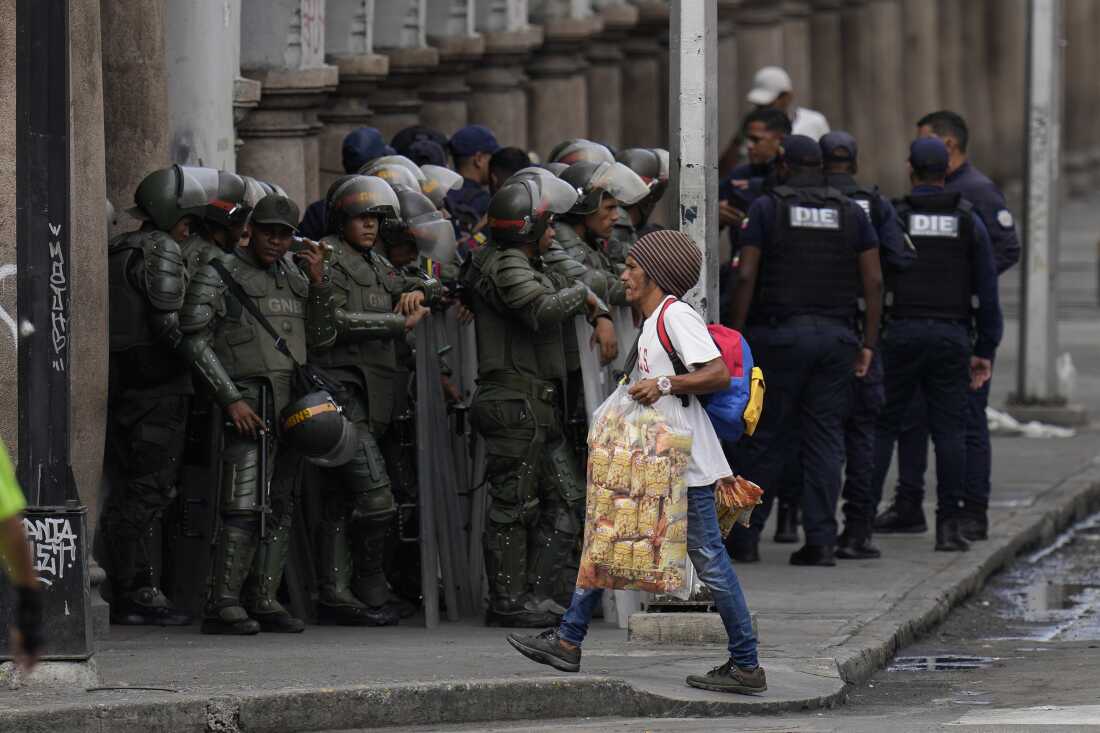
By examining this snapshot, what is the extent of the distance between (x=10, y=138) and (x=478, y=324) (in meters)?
2.07

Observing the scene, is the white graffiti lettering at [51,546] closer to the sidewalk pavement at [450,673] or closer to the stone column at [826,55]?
the sidewalk pavement at [450,673]

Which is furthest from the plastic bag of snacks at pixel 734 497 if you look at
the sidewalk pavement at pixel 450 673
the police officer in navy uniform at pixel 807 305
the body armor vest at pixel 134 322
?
the police officer in navy uniform at pixel 807 305

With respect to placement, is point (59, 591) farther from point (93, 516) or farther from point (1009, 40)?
point (1009, 40)

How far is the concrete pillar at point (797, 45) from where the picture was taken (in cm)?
3509

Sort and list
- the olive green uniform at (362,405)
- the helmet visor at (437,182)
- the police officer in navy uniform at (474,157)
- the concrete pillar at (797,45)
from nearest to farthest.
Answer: the olive green uniform at (362,405)
the helmet visor at (437,182)
the police officer in navy uniform at (474,157)
the concrete pillar at (797,45)

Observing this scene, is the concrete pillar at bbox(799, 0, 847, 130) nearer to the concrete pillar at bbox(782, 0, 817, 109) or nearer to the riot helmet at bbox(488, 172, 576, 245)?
the concrete pillar at bbox(782, 0, 817, 109)

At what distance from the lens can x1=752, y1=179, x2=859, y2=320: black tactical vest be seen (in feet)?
42.2

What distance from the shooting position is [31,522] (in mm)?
9008

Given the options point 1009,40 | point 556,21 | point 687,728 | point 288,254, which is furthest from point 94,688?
point 1009,40

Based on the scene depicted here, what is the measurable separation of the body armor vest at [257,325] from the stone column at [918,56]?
3321 cm

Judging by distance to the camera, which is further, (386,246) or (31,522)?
(386,246)

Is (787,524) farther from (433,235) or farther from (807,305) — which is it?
(433,235)

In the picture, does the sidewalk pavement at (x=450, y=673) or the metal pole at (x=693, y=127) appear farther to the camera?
the metal pole at (x=693, y=127)

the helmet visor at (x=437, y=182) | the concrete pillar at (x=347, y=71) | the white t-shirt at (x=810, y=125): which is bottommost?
the helmet visor at (x=437, y=182)
